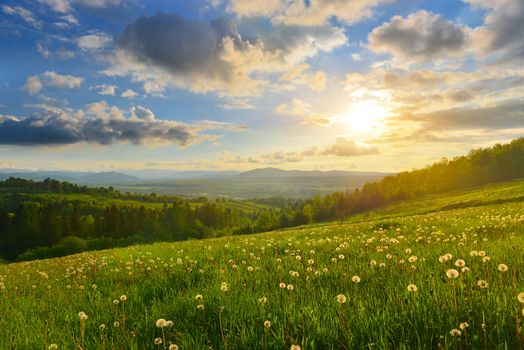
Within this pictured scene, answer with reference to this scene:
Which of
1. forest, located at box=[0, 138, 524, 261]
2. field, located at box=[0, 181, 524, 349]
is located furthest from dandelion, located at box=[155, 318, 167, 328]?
forest, located at box=[0, 138, 524, 261]

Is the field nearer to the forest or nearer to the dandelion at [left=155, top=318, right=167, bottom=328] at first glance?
the dandelion at [left=155, top=318, right=167, bottom=328]

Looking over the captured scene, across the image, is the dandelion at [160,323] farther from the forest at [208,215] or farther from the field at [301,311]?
the forest at [208,215]

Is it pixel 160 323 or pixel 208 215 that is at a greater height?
pixel 160 323

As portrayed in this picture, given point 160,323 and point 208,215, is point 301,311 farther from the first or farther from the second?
point 208,215

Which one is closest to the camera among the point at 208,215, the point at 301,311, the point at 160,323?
the point at 160,323

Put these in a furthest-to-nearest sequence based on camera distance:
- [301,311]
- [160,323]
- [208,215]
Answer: [208,215]
[301,311]
[160,323]

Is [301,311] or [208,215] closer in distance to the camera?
[301,311]

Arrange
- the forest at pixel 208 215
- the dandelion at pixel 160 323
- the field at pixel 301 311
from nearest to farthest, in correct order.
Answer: the field at pixel 301 311 < the dandelion at pixel 160 323 < the forest at pixel 208 215

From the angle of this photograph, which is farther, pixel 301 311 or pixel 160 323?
pixel 301 311

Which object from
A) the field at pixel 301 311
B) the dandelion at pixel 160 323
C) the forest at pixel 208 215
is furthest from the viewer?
the forest at pixel 208 215

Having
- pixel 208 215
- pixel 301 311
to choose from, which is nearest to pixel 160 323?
pixel 301 311

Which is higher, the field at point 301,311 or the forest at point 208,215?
the field at point 301,311

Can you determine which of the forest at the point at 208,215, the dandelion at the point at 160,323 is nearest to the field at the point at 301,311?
the dandelion at the point at 160,323

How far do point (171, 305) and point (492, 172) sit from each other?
166387 millimetres
